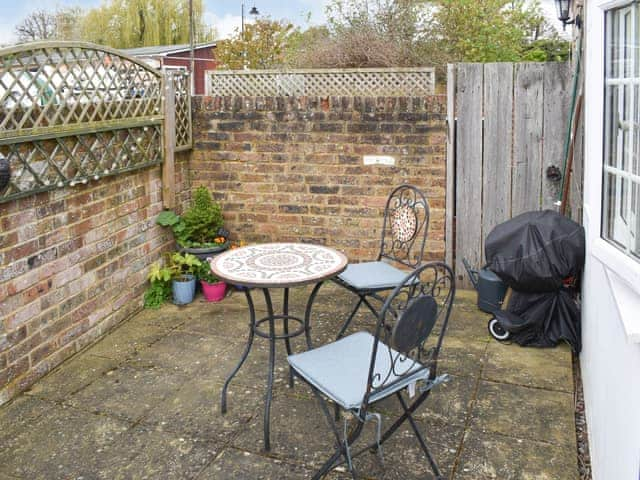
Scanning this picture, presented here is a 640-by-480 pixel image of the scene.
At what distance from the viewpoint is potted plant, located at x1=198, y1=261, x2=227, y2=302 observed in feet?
16.9

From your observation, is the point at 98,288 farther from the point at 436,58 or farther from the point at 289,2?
the point at 289,2

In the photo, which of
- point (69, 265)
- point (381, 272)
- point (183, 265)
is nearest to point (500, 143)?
point (381, 272)

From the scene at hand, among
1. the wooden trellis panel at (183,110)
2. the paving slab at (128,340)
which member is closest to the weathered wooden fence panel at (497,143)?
the wooden trellis panel at (183,110)

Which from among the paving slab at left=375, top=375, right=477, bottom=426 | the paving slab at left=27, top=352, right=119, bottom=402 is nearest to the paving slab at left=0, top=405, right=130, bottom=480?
the paving slab at left=27, top=352, right=119, bottom=402

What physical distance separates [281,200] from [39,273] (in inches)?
91.0

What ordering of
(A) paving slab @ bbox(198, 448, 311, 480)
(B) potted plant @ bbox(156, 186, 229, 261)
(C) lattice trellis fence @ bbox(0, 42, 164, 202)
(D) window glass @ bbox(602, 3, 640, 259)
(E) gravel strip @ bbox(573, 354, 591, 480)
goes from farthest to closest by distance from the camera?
(B) potted plant @ bbox(156, 186, 229, 261)
(C) lattice trellis fence @ bbox(0, 42, 164, 202)
(E) gravel strip @ bbox(573, 354, 591, 480)
(A) paving slab @ bbox(198, 448, 311, 480)
(D) window glass @ bbox(602, 3, 640, 259)

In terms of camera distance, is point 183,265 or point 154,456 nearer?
point 154,456

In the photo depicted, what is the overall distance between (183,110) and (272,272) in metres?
2.64

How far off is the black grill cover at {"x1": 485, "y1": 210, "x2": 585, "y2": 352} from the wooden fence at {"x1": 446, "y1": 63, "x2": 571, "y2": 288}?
945 mm

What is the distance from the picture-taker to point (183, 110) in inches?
218

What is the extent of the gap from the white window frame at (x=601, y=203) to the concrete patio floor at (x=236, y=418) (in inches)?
29.8

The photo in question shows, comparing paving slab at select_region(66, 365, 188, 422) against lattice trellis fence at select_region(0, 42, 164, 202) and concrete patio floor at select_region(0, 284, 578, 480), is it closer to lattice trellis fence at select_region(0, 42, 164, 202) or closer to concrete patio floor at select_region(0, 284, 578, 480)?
concrete patio floor at select_region(0, 284, 578, 480)

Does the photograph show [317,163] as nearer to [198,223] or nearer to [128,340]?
[198,223]

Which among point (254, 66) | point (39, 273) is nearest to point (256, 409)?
point (39, 273)
